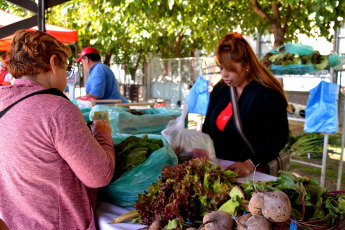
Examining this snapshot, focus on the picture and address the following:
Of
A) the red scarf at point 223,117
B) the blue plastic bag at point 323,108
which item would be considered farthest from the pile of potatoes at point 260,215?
the blue plastic bag at point 323,108

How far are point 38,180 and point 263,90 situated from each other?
1798 millimetres

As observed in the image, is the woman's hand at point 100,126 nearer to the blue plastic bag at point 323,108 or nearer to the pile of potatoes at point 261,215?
the pile of potatoes at point 261,215

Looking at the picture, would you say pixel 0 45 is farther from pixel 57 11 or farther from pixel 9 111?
pixel 9 111

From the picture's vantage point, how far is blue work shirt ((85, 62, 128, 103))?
4.71m

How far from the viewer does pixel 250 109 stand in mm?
2559

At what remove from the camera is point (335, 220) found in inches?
47.4

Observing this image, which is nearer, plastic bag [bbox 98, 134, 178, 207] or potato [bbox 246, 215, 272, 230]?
potato [bbox 246, 215, 272, 230]

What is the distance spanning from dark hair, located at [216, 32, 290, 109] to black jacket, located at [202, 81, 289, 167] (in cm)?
7

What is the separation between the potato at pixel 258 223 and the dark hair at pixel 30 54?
115 cm

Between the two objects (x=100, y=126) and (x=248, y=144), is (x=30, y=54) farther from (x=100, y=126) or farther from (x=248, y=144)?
(x=248, y=144)

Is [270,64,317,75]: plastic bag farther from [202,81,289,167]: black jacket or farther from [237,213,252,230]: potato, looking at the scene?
[237,213,252,230]: potato

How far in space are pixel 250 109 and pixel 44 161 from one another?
1677 millimetres

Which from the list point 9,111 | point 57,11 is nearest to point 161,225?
point 9,111

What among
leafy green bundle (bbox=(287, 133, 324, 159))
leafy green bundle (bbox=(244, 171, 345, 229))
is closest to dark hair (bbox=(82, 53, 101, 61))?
leafy green bundle (bbox=(287, 133, 324, 159))
